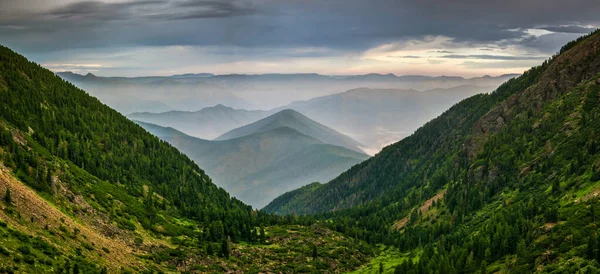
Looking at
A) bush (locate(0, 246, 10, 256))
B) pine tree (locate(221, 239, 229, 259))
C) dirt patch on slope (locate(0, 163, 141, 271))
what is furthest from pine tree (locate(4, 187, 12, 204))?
pine tree (locate(221, 239, 229, 259))

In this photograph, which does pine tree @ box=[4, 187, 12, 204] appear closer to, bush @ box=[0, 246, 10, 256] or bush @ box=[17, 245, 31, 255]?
bush @ box=[17, 245, 31, 255]

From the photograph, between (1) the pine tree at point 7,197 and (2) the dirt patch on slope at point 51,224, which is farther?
(1) the pine tree at point 7,197

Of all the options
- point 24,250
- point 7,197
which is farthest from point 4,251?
point 7,197

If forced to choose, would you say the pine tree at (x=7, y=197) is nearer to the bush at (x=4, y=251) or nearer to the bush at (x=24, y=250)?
the bush at (x=24, y=250)

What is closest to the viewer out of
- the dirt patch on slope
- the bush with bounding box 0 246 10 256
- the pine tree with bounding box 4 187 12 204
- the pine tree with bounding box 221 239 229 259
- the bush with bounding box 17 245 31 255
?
the bush with bounding box 0 246 10 256

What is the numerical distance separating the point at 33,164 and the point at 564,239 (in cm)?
15597

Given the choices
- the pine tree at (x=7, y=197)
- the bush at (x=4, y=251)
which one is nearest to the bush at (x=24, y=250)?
the bush at (x=4, y=251)

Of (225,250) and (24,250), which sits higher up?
(24,250)

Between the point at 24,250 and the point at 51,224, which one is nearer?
the point at 24,250

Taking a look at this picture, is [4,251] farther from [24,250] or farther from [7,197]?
[7,197]

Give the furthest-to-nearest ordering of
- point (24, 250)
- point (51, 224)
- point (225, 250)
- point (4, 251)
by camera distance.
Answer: point (225, 250)
point (51, 224)
point (24, 250)
point (4, 251)

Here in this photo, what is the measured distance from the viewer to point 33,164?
15950 cm

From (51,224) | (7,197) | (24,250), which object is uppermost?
(7,197)

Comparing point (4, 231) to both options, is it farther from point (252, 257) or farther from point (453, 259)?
point (453, 259)
